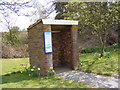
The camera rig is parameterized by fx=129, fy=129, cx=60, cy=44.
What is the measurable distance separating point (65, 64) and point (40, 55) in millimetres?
2056

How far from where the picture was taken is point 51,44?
5867 millimetres

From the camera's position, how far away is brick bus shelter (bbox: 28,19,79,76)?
573 centimetres

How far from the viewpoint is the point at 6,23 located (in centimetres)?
1549

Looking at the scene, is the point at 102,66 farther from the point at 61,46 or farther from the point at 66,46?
the point at 61,46

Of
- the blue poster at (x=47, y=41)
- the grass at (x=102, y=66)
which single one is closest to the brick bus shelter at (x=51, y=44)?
the blue poster at (x=47, y=41)

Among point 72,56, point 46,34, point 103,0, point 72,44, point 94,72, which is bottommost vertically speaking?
point 94,72

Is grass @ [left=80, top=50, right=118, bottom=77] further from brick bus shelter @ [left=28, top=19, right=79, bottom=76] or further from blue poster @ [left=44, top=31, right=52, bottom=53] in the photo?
blue poster @ [left=44, top=31, right=52, bottom=53]

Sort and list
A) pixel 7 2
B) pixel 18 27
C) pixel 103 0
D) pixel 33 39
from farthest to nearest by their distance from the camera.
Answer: pixel 18 27, pixel 103 0, pixel 33 39, pixel 7 2

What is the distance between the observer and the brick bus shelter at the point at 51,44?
573 cm

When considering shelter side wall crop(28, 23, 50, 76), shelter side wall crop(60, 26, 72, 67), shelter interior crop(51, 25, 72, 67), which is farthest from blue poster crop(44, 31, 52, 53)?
shelter side wall crop(60, 26, 72, 67)

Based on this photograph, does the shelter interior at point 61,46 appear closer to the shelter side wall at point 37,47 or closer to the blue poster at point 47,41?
the shelter side wall at point 37,47

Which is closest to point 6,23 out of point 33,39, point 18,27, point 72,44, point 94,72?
point 18,27

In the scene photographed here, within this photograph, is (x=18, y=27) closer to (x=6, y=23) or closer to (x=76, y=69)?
(x=6, y=23)

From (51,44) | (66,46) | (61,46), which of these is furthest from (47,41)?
(61,46)
